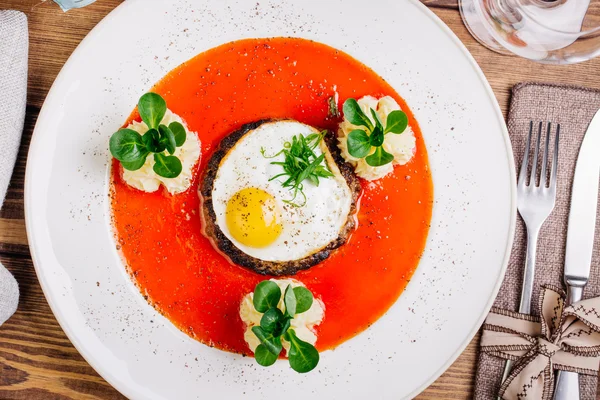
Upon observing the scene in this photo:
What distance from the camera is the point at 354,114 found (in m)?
2.48

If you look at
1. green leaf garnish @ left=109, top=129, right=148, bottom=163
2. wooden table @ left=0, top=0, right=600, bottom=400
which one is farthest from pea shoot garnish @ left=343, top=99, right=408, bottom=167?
wooden table @ left=0, top=0, right=600, bottom=400

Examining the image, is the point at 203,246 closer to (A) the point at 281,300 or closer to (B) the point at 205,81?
(A) the point at 281,300

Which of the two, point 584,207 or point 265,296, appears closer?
point 265,296

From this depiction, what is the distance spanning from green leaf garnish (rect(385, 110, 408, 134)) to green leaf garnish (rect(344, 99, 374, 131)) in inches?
3.6

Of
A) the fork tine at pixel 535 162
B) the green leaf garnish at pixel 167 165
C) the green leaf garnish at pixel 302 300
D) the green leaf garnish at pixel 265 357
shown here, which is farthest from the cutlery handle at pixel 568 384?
the green leaf garnish at pixel 167 165

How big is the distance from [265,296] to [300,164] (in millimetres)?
637

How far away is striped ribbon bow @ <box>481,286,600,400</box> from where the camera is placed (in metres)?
2.64

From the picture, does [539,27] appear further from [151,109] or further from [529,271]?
[151,109]

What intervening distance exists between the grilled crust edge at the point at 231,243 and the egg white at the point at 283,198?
0.06 ft

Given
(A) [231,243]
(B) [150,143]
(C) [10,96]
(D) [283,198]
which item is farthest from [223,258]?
(C) [10,96]

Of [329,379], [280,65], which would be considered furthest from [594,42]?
[329,379]

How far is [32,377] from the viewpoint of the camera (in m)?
2.73

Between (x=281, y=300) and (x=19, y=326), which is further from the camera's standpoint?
(x=19, y=326)

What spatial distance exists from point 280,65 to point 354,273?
3.46 feet
